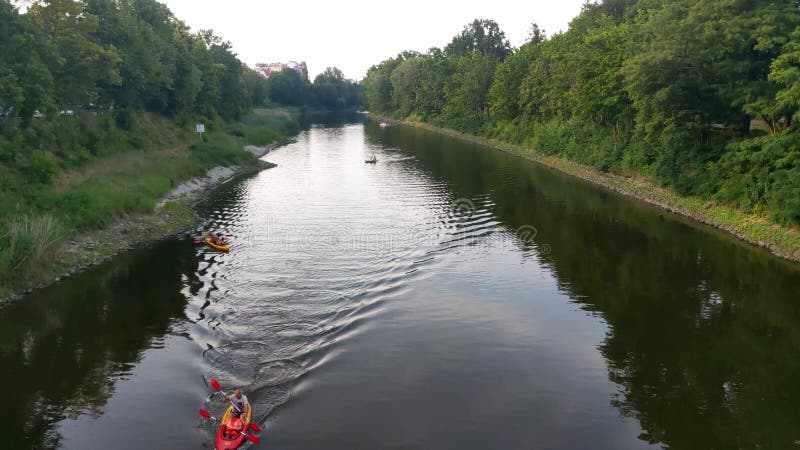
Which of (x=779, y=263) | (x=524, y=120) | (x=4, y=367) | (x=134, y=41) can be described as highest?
(x=134, y=41)

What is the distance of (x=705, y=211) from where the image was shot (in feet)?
139

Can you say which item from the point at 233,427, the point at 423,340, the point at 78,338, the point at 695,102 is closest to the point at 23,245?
the point at 78,338

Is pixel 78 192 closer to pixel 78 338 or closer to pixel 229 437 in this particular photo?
pixel 78 338

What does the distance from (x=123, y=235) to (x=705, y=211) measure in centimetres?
4096

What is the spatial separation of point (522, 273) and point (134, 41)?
165ft

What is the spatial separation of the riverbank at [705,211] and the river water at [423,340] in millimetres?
1107

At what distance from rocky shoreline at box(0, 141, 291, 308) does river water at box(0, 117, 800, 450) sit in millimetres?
1048

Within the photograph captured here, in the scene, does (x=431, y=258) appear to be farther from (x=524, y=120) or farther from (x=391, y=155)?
(x=524, y=120)

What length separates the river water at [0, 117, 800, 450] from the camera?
18516 millimetres

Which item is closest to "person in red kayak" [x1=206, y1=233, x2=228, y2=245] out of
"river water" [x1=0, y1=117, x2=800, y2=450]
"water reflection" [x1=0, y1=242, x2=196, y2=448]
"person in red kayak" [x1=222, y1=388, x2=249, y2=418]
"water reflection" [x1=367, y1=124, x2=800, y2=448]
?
"river water" [x1=0, y1=117, x2=800, y2=450]

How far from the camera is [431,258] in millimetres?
35000

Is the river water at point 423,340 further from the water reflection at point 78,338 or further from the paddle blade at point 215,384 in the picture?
the paddle blade at point 215,384

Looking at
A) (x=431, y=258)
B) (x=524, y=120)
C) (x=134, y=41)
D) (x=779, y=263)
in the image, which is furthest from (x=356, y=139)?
(x=779, y=263)

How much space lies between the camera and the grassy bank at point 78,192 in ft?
97.2
